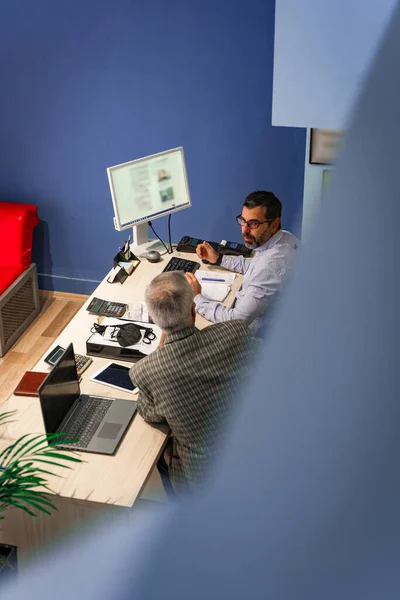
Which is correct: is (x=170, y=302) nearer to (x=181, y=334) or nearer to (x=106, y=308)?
(x=181, y=334)

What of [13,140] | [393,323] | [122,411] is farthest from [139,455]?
[13,140]

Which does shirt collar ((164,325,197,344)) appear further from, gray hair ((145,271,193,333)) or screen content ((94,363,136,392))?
screen content ((94,363,136,392))

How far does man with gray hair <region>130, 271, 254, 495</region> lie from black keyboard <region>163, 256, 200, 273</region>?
1085 millimetres

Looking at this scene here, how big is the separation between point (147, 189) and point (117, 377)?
4.08ft

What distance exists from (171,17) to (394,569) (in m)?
4.10

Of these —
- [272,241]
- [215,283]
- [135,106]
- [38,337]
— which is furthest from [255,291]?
[38,337]

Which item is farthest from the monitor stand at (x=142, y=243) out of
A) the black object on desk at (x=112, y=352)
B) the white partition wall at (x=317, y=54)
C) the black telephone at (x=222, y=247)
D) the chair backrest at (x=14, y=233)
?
the white partition wall at (x=317, y=54)

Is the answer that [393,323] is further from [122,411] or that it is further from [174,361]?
[122,411]

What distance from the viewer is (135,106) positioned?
4.18m

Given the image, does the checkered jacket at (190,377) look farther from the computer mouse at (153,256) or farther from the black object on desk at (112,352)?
the computer mouse at (153,256)

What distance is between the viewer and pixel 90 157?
4.37 meters

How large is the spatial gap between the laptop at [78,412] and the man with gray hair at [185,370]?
0.11m

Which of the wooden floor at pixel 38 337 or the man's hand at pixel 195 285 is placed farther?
the wooden floor at pixel 38 337

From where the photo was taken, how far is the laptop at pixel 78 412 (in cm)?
241
